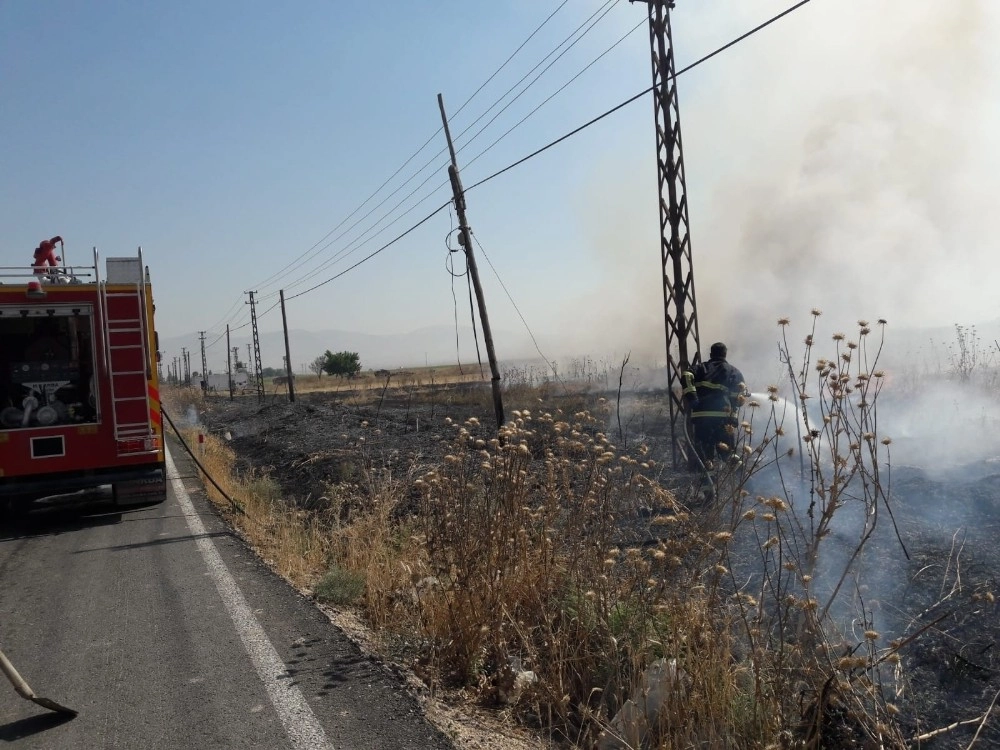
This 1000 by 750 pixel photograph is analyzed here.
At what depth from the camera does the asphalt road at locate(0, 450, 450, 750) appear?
13.0ft

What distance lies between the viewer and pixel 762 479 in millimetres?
9297

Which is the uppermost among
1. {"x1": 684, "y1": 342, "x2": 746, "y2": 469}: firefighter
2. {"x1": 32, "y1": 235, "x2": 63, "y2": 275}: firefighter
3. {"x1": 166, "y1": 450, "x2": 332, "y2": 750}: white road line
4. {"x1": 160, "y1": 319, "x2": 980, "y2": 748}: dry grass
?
{"x1": 32, "y1": 235, "x2": 63, "y2": 275}: firefighter

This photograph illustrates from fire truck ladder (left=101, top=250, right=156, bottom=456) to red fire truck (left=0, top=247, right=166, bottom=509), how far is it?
0.01 meters

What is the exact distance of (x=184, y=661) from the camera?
4926mm

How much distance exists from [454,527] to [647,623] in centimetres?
151

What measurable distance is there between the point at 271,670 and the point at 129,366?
631 cm

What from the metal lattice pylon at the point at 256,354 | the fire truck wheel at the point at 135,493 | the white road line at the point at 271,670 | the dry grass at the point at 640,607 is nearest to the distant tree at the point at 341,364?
the metal lattice pylon at the point at 256,354

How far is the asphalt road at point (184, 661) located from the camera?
3955mm

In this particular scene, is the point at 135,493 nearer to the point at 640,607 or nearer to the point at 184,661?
the point at 184,661

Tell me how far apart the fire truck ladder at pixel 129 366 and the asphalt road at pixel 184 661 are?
200cm

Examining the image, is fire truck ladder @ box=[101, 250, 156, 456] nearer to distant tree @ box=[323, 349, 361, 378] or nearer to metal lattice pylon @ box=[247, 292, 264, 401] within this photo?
metal lattice pylon @ box=[247, 292, 264, 401]

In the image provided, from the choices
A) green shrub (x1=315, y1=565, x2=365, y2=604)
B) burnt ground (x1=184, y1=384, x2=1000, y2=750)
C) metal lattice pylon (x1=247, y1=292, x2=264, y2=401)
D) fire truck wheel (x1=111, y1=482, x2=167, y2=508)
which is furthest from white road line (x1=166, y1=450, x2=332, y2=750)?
metal lattice pylon (x1=247, y1=292, x2=264, y2=401)

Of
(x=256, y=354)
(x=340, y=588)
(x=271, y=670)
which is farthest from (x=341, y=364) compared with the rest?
(x=271, y=670)

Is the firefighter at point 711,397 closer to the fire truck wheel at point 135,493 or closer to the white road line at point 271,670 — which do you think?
the white road line at point 271,670
